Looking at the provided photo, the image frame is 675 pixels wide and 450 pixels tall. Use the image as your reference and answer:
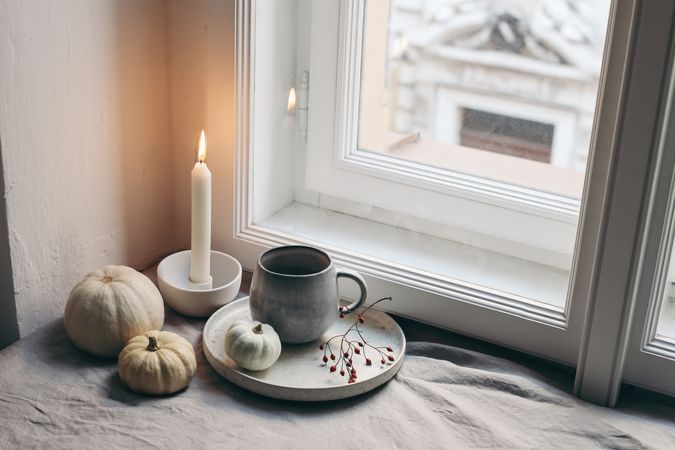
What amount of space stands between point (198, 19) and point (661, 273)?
72cm

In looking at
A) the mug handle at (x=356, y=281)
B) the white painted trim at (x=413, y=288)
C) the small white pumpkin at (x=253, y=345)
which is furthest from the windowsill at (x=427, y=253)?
the small white pumpkin at (x=253, y=345)

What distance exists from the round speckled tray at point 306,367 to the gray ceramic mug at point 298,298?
3cm

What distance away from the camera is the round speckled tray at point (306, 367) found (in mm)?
1085

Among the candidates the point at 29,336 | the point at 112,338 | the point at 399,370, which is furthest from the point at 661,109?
the point at 29,336

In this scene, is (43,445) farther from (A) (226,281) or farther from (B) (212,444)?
(A) (226,281)

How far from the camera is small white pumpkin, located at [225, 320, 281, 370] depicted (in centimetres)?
110

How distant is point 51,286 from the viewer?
1.20 metres

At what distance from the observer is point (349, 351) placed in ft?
3.84

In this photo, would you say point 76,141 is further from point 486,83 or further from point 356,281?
point 486,83

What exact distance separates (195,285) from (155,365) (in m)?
0.21

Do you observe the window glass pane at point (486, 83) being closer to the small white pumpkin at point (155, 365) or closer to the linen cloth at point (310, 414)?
the linen cloth at point (310, 414)

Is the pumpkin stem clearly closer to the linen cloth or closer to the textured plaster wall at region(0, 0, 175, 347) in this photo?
the linen cloth

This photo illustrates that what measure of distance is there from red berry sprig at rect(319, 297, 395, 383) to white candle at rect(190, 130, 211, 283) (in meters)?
0.20

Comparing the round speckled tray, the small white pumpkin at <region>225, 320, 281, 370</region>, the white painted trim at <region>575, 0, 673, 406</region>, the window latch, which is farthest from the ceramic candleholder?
the white painted trim at <region>575, 0, 673, 406</region>
